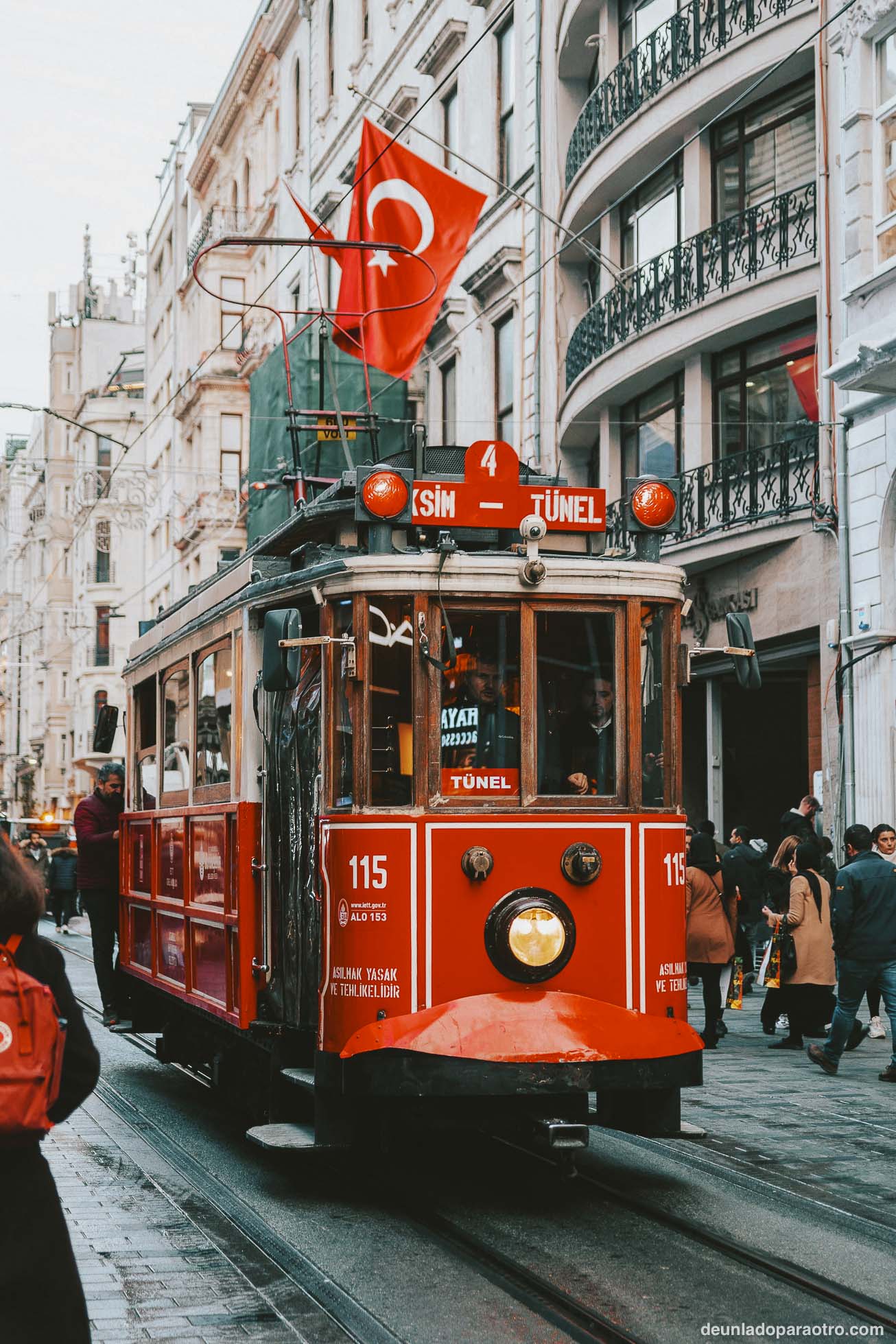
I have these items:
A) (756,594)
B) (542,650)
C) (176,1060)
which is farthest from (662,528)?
(756,594)

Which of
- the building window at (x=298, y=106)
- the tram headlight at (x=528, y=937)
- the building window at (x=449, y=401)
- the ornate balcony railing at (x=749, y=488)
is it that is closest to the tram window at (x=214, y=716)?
the tram headlight at (x=528, y=937)

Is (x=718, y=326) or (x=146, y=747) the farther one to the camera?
(x=718, y=326)

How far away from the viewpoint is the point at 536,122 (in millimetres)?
25797

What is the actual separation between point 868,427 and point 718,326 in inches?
135

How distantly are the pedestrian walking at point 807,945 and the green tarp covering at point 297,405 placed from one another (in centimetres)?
1876

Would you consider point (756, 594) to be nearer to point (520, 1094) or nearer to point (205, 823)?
point (205, 823)

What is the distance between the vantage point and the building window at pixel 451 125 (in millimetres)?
28719

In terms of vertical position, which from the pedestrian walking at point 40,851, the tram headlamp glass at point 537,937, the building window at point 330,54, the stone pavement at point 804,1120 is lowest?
the stone pavement at point 804,1120

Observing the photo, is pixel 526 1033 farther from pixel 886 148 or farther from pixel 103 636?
pixel 103 636

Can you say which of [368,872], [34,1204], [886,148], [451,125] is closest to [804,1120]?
[368,872]

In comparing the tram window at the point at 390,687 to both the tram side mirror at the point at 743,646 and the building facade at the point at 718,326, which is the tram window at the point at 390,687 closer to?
the tram side mirror at the point at 743,646

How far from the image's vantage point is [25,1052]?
11.8 ft

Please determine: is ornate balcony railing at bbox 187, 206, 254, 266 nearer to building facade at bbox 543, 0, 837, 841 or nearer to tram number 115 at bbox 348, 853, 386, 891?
building facade at bbox 543, 0, 837, 841

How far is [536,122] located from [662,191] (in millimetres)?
3802
